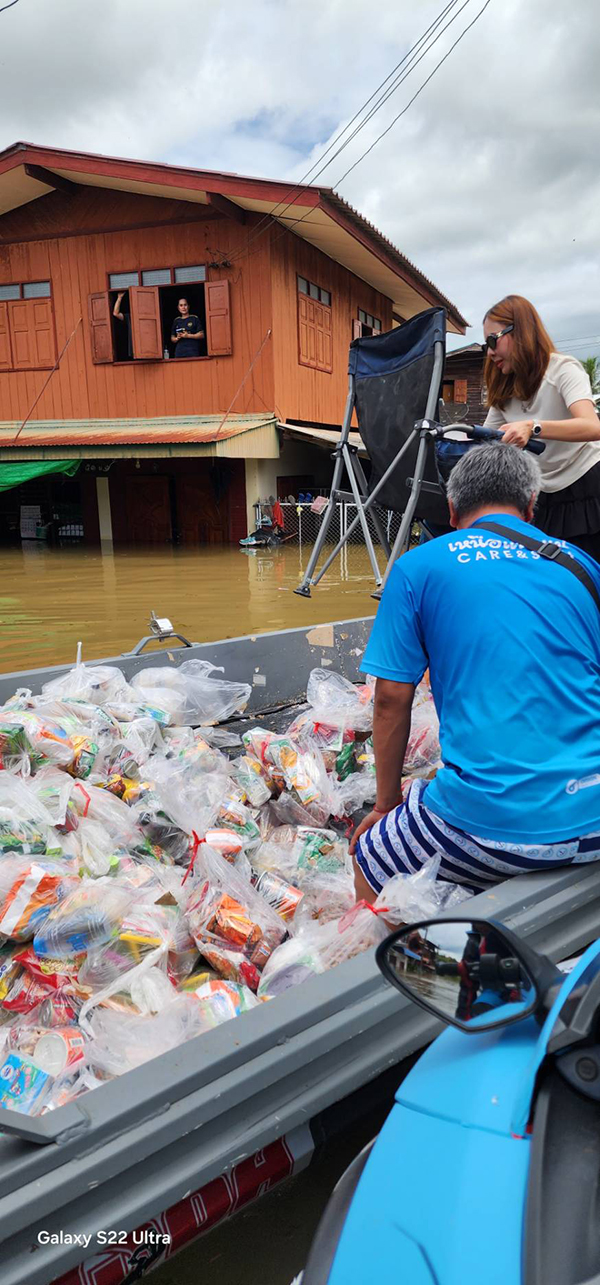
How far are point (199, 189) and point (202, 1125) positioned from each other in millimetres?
14029

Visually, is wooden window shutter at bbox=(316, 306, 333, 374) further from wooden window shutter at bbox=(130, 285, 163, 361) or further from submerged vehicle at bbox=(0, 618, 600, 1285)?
submerged vehicle at bbox=(0, 618, 600, 1285)

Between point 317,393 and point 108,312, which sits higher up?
point 108,312

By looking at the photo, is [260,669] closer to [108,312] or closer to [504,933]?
[504,933]

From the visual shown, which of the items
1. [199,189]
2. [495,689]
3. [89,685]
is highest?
[199,189]

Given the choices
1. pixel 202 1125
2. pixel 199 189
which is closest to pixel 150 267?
pixel 199 189

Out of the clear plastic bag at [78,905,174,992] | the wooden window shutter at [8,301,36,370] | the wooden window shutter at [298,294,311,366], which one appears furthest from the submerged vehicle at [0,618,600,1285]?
the wooden window shutter at [8,301,36,370]

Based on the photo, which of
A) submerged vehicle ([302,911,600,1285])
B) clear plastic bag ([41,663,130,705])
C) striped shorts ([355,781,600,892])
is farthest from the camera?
clear plastic bag ([41,663,130,705])

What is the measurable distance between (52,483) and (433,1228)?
18123 millimetres

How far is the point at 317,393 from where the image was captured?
630 inches

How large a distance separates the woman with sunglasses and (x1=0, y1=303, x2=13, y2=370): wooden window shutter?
14271 millimetres

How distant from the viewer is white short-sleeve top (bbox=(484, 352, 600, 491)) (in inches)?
116

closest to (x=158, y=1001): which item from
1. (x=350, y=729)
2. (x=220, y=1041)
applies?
(x=220, y=1041)

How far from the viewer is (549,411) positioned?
3035mm

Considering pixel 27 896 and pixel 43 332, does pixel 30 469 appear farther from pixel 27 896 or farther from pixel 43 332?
pixel 27 896
